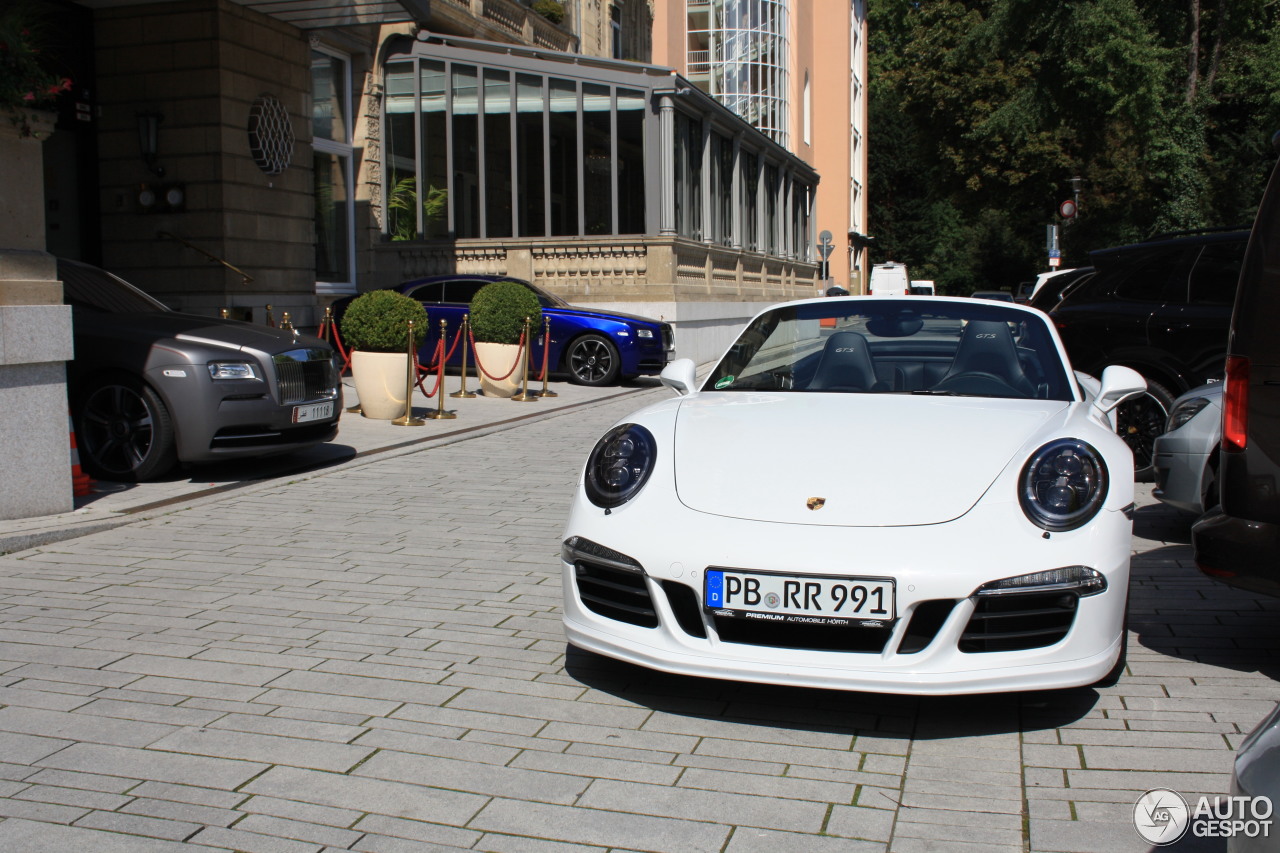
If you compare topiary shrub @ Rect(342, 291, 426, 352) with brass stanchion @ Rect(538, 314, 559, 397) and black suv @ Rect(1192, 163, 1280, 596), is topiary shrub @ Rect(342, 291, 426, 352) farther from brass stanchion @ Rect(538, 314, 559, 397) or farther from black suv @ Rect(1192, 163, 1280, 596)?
black suv @ Rect(1192, 163, 1280, 596)

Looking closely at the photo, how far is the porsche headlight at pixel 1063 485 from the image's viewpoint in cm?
373

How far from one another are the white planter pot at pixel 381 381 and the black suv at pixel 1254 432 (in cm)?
927

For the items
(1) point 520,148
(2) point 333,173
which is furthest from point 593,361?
(1) point 520,148

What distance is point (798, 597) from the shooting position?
3.59 metres

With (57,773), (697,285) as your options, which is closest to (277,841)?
(57,773)

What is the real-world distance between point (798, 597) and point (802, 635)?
0.61 ft

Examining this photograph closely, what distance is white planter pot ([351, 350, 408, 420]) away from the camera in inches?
485

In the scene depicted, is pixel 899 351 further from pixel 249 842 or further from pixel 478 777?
pixel 249 842

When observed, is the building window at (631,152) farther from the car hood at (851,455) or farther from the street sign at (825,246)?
the car hood at (851,455)

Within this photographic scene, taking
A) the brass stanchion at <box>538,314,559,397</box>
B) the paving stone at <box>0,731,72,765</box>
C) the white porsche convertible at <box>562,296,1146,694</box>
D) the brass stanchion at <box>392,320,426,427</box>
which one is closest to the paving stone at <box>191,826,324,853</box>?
the paving stone at <box>0,731,72,765</box>

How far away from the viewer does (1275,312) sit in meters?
4.12

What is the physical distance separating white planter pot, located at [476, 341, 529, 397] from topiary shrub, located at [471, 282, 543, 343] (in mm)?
141

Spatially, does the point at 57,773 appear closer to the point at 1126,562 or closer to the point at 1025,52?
the point at 1126,562

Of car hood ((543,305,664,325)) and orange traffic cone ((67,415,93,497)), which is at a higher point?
car hood ((543,305,664,325))
